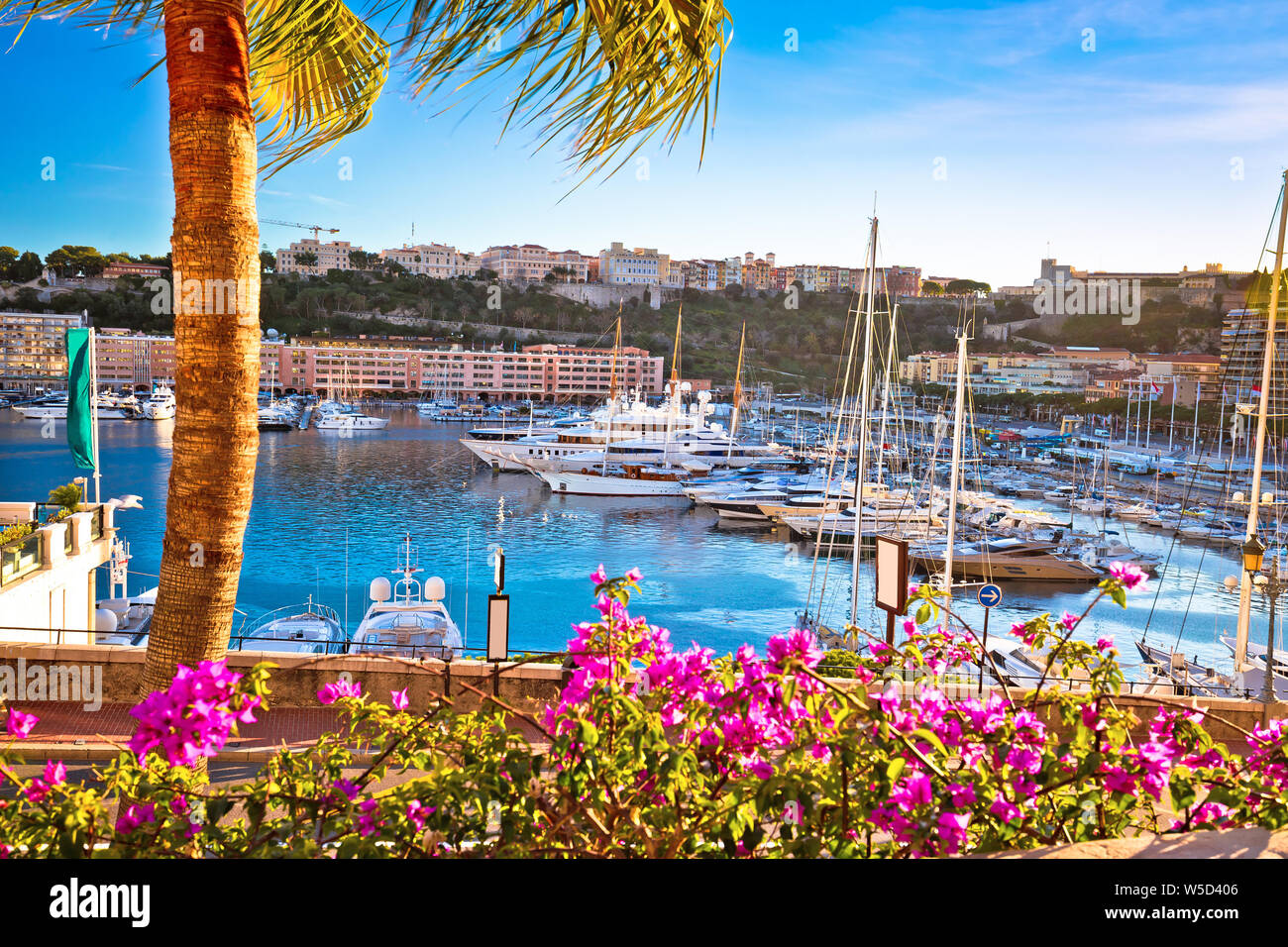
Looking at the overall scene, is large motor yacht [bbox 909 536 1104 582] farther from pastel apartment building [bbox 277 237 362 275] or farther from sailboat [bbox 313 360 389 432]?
pastel apartment building [bbox 277 237 362 275]

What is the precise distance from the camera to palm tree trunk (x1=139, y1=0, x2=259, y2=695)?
204 centimetres

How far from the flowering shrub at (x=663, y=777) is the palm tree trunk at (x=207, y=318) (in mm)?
487

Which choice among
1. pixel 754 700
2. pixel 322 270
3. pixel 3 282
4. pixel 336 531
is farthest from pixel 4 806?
pixel 322 270

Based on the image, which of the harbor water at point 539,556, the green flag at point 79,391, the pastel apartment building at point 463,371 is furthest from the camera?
the pastel apartment building at point 463,371

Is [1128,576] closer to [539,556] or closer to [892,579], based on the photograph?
[892,579]

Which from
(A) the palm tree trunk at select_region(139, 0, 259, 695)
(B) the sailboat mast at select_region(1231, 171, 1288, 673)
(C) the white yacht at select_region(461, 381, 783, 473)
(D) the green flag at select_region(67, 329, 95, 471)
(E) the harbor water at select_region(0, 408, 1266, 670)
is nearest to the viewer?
(A) the palm tree trunk at select_region(139, 0, 259, 695)

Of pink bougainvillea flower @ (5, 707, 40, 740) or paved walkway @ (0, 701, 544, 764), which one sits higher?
pink bougainvillea flower @ (5, 707, 40, 740)

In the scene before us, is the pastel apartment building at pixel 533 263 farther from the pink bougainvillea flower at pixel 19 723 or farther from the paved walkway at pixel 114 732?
the pink bougainvillea flower at pixel 19 723

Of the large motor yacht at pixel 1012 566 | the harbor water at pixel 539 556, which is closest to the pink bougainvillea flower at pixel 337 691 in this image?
the harbor water at pixel 539 556

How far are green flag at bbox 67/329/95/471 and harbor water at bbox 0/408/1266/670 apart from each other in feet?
22.8

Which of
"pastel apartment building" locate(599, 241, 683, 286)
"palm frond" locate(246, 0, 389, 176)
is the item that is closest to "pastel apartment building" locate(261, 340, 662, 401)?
"pastel apartment building" locate(599, 241, 683, 286)

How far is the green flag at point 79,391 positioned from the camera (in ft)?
28.1
